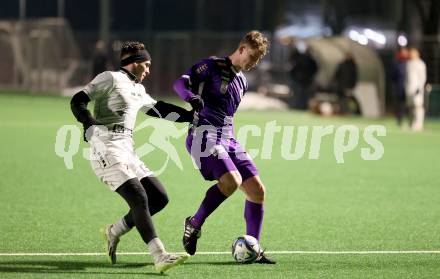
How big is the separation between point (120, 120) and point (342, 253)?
2477 millimetres

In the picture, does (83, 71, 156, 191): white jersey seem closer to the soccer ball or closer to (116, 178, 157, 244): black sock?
(116, 178, 157, 244): black sock

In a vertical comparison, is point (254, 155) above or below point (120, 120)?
below

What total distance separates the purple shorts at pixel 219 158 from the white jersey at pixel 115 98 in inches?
27.7

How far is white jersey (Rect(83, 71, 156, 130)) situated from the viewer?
876 cm

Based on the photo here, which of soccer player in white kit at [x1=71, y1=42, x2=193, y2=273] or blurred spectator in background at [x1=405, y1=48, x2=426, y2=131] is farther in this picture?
blurred spectator in background at [x1=405, y1=48, x2=426, y2=131]

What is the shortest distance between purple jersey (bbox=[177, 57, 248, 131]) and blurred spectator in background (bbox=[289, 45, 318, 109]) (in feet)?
80.6

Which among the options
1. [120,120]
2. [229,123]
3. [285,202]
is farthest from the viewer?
[285,202]

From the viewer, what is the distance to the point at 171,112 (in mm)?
9234

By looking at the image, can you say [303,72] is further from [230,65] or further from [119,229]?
[119,229]

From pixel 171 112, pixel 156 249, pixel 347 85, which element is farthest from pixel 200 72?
pixel 347 85

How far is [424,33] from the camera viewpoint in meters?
37.4

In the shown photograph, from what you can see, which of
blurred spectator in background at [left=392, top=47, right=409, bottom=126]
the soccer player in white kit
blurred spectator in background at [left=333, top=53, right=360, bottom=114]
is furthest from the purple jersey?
blurred spectator in background at [left=333, top=53, right=360, bottom=114]

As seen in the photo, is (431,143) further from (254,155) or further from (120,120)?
(120,120)

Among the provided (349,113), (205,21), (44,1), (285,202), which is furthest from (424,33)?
(285,202)
